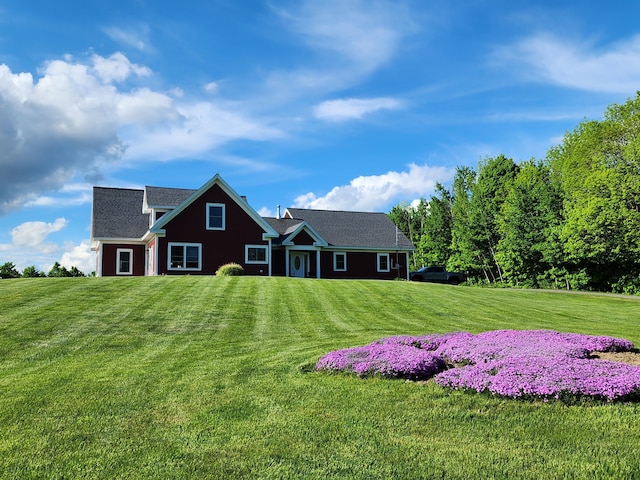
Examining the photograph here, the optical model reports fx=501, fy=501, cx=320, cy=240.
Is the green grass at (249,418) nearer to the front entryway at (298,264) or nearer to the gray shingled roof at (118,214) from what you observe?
the gray shingled roof at (118,214)

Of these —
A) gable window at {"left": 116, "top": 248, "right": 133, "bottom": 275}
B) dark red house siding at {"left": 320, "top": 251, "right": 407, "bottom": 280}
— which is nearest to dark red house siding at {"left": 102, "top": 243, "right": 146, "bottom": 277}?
gable window at {"left": 116, "top": 248, "right": 133, "bottom": 275}

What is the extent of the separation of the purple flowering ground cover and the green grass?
0.25 m

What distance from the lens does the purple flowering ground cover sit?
6.20 meters

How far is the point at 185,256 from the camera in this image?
30234mm

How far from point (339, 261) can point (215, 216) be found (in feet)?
38.6

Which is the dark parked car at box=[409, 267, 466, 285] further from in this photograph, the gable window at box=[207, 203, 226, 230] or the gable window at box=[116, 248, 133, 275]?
the gable window at box=[116, 248, 133, 275]

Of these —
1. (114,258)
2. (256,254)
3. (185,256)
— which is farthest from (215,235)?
(114,258)

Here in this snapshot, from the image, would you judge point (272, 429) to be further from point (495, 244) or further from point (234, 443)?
point (495, 244)

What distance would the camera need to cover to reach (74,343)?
1094 cm

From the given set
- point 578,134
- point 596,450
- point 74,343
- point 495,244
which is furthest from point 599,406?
point 495,244

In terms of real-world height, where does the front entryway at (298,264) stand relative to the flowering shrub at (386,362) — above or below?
above

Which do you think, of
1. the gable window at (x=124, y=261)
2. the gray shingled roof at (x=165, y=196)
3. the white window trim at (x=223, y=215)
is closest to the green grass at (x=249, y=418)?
the white window trim at (x=223, y=215)

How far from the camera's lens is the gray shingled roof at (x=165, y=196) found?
3178 cm

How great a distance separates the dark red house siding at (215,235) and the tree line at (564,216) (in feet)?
68.4
